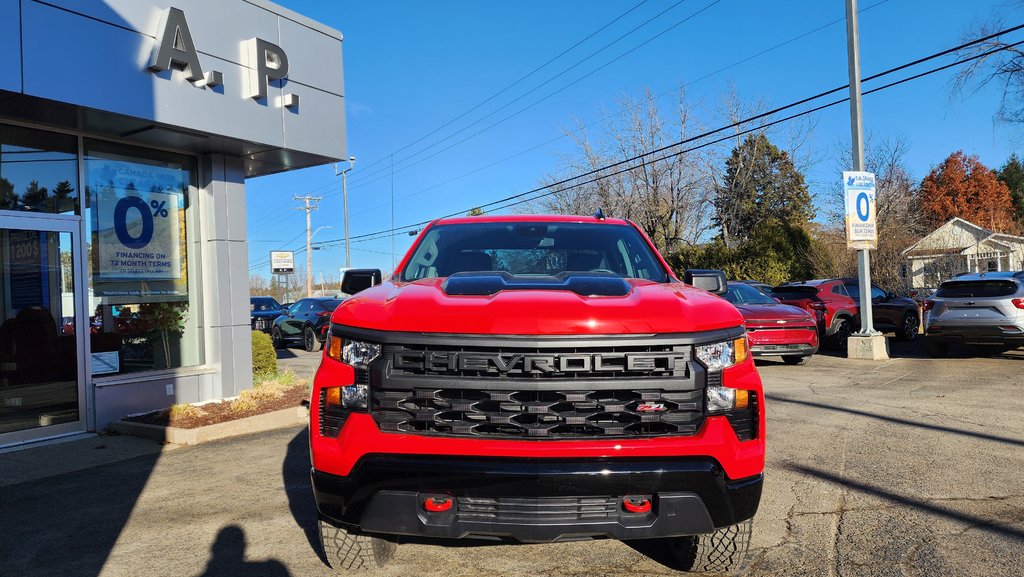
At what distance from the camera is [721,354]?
2775mm

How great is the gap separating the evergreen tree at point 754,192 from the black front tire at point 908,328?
36.5 ft

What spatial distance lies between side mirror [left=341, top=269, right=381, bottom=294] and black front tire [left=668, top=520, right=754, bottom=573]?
230cm

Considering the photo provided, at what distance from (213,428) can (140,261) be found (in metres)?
2.70

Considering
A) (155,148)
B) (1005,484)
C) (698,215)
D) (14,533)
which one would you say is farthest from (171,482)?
(698,215)

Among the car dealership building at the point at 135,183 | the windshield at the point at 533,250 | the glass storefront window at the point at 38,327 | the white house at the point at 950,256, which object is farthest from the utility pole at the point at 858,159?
the glass storefront window at the point at 38,327

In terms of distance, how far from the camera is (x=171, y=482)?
5.34 metres

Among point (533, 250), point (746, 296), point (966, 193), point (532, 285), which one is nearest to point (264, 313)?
point (746, 296)

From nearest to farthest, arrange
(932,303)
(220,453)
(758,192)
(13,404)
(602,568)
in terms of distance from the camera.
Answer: (602,568), (220,453), (13,404), (932,303), (758,192)

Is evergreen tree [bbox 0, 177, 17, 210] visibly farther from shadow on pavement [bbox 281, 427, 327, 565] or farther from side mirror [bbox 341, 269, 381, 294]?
side mirror [bbox 341, 269, 381, 294]

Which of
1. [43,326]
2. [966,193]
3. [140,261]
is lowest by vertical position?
[43,326]

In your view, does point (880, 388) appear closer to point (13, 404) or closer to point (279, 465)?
point (279, 465)

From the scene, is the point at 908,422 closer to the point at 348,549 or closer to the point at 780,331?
the point at 780,331

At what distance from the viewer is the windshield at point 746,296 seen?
12240mm

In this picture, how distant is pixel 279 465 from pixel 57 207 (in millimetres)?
4271
